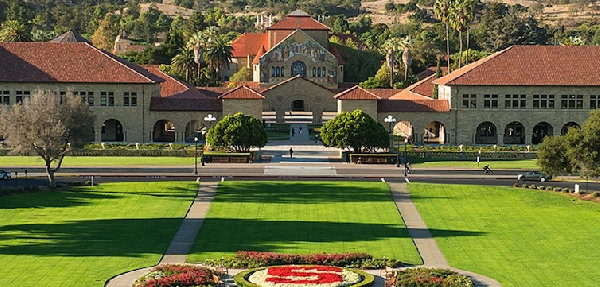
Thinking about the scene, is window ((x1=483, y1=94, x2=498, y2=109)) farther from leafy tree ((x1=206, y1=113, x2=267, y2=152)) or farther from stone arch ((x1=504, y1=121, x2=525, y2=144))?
leafy tree ((x1=206, y1=113, x2=267, y2=152))

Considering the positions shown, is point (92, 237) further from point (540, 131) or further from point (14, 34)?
point (14, 34)

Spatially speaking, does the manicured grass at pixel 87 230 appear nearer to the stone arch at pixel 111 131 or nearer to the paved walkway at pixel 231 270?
the paved walkway at pixel 231 270

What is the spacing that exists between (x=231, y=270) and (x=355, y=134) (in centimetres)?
5138

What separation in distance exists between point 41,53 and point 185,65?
47.8 meters

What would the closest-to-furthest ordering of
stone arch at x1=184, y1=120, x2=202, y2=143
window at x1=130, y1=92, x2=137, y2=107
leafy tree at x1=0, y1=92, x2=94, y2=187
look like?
leafy tree at x1=0, y1=92, x2=94, y2=187, window at x1=130, y1=92, x2=137, y2=107, stone arch at x1=184, y1=120, x2=202, y2=143

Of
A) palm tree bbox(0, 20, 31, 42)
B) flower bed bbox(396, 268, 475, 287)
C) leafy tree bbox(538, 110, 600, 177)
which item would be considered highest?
palm tree bbox(0, 20, 31, 42)

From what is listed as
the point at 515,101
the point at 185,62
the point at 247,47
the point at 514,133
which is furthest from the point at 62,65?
the point at 247,47

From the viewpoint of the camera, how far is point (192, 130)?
14062 cm

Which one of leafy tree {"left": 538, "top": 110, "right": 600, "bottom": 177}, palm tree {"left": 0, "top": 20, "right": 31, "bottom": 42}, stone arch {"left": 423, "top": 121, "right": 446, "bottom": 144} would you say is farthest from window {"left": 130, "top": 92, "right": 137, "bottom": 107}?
leafy tree {"left": 538, "top": 110, "right": 600, "bottom": 177}

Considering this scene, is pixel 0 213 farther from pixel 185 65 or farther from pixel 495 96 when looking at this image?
pixel 185 65

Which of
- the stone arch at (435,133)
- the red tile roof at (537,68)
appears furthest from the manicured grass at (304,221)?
the stone arch at (435,133)

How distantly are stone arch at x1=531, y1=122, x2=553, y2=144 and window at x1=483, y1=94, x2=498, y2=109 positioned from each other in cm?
525

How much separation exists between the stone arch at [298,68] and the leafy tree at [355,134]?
64.9 metres

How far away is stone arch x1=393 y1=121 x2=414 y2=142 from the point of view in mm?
134800
